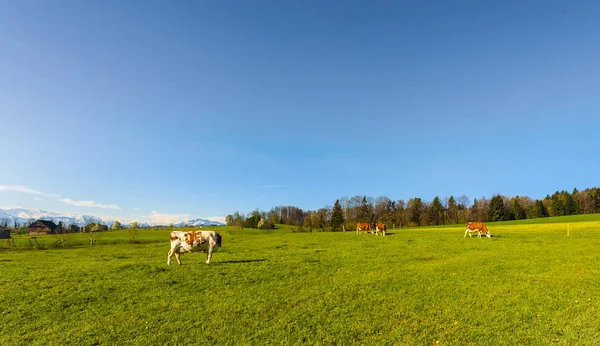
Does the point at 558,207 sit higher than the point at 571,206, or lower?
lower

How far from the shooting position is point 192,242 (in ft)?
61.9

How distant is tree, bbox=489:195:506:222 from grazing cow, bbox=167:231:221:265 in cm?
13149

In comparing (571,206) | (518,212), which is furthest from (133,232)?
(571,206)

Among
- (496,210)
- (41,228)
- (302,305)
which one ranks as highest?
(496,210)

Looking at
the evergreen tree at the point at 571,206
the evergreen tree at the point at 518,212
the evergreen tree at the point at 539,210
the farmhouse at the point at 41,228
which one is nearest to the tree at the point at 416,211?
the evergreen tree at the point at 518,212

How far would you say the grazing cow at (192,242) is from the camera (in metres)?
18.9

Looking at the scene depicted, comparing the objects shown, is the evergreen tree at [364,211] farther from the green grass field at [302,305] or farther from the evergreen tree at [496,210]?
the green grass field at [302,305]

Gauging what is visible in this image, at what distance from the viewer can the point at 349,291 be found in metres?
12.8

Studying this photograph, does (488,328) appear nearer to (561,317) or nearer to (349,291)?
(561,317)

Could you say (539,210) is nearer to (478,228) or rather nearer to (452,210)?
(452,210)

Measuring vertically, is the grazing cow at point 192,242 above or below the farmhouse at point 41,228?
above

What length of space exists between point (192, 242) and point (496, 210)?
133 m

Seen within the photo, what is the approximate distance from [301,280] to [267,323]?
19.6ft

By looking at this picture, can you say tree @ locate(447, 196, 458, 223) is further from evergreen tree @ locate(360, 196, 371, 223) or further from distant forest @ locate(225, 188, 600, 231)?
evergreen tree @ locate(360, 196, 371, 223)
